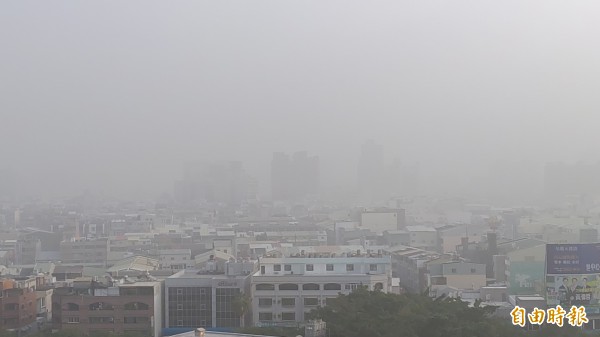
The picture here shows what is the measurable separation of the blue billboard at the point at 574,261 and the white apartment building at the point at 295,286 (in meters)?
1.89

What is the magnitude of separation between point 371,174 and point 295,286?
26442 mm

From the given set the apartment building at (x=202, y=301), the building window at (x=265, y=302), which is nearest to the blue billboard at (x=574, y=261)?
the building window at (x=265, y=302)

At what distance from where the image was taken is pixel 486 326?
7246 millimetres

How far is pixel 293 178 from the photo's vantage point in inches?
1465

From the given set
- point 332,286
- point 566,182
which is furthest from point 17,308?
point 566,182

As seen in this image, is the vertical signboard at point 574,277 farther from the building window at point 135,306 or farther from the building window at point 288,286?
the building window at point 135,306

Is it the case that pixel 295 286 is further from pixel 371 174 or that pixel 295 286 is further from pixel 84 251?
pixel 371 174

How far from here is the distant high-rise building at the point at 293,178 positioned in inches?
1427

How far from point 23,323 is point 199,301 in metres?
2.05

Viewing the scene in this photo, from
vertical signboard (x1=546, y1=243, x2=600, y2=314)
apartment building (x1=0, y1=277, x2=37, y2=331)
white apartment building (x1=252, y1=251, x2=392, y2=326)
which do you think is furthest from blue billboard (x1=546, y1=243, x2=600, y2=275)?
apartment building (x1=0, y1=277, x2=37, y2=331)

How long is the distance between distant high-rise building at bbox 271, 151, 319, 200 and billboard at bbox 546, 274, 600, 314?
26677 mm

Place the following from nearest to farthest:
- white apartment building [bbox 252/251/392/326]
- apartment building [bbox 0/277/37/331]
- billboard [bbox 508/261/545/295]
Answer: white apartment building [bbox 252/251/392/326]
apartment building [bbox 0/277/37/331]
billboard [bbox 508/261/545/295]

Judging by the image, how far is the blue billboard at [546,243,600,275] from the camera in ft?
30.4

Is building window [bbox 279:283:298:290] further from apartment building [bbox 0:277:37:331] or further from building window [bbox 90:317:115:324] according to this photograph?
apartment building [bbox 0:277:37:331]
